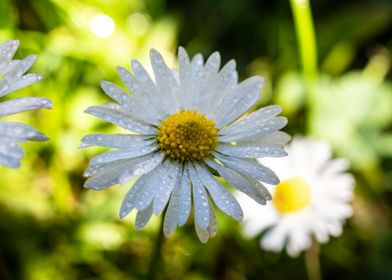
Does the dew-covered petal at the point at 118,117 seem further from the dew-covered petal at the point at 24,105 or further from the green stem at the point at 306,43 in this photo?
the green stem at the point at 306,43

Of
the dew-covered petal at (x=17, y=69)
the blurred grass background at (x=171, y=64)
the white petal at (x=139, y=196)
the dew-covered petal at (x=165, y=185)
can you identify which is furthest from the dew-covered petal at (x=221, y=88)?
the blurred grass background at (x=171, y=64)

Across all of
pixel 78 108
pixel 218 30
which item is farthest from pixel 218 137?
pixel 218 30

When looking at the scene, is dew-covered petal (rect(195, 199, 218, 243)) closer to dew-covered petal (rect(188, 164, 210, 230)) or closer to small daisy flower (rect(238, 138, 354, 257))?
dew-covered petal (rect(188, 164, 210, 230))

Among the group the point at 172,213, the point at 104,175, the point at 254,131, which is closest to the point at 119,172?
the point at 104,175

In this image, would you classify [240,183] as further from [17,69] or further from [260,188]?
[17,69]

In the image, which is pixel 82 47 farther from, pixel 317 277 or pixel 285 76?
pixel 317 277
